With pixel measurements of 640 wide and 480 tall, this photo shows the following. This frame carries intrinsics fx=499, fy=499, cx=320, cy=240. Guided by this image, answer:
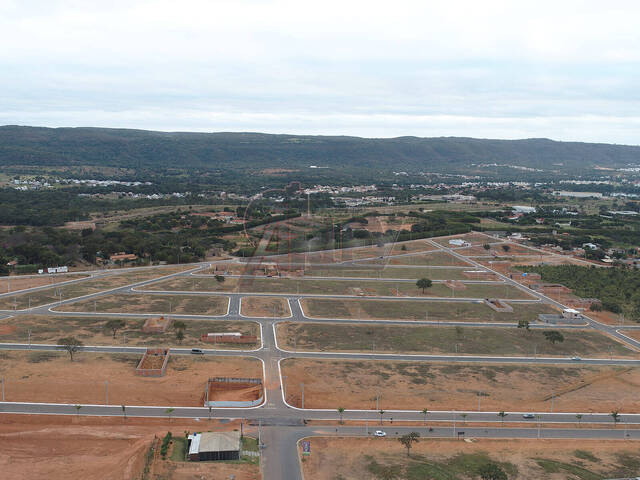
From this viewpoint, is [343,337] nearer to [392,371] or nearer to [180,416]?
[392,371]

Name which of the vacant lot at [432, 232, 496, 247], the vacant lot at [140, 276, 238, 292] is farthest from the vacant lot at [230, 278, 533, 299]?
the vacant lot at [432, 232, 496, 247]

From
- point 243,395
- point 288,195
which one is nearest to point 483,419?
point 243,395

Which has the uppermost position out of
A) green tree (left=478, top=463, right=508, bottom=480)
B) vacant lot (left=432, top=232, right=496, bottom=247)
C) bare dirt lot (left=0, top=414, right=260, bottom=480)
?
vacant lot (left=432, top=232, right=496, bottom=247)

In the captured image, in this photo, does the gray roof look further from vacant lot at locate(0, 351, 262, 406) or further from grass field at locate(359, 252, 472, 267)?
grass field at locate(359, 252, 472, 267)

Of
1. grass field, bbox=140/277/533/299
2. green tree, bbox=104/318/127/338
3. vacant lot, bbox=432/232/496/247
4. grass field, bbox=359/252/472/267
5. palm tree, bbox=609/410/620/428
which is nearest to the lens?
palm tree, bbox=609/410/620/428

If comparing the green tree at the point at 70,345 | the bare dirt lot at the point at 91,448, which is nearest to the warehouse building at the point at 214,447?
the bare dirt lot at the point at 91,448

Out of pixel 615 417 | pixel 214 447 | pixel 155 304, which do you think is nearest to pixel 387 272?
pixel 155 304
